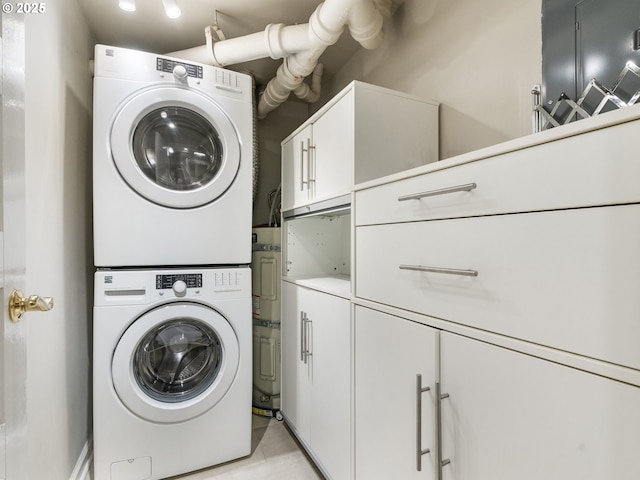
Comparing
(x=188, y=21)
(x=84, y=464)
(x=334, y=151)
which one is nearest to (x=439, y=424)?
(x=334, y=151)

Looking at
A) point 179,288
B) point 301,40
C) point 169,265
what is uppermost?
point 301,40

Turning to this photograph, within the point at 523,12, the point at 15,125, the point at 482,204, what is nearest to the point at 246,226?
the point at 15,125

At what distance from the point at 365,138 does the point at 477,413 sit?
1.00 meters

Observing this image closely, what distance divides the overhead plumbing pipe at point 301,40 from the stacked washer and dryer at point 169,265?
0.23 metres

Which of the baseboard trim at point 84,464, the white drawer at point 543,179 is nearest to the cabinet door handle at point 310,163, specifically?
the white drawer at point 543,179

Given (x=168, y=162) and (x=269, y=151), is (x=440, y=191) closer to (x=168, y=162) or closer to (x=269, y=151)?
(x=168, y=162)

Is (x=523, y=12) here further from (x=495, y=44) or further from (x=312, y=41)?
(x=312, y=41)

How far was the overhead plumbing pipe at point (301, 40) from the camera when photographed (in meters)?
1.45

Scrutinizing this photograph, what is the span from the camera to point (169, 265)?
156cm

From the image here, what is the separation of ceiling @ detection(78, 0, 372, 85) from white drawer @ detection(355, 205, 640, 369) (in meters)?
1.56

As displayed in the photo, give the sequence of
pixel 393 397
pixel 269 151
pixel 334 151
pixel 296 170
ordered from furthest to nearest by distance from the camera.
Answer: pixel 269 151
pixel 296 170
pixel 334 151
pixel 393 397

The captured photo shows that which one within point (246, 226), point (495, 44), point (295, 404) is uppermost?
point (495, 44)

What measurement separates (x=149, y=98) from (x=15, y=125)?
989 mm

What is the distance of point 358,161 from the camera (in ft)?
4.19
